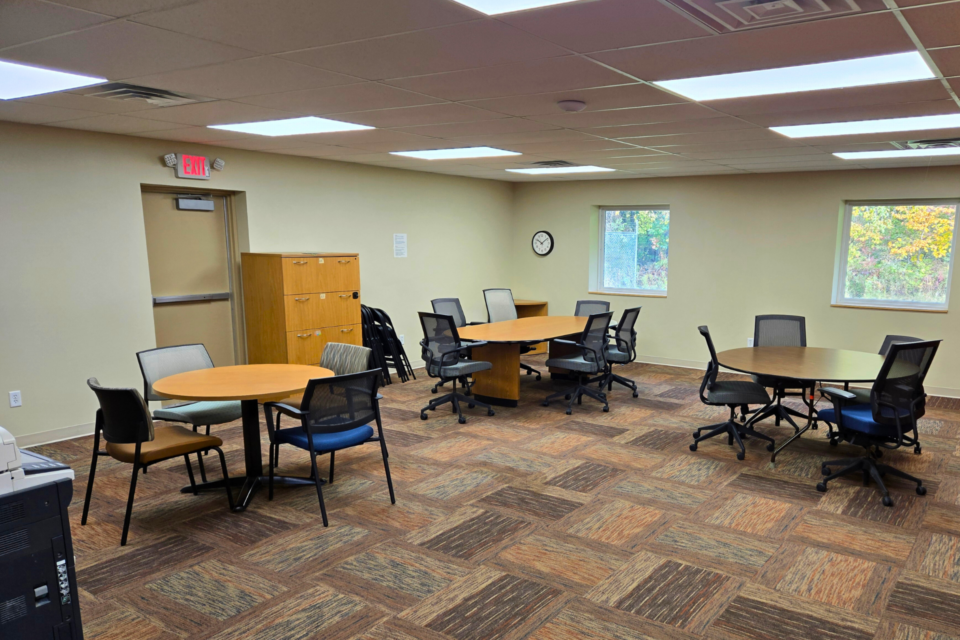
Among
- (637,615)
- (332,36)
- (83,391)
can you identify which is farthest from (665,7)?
(83,391)

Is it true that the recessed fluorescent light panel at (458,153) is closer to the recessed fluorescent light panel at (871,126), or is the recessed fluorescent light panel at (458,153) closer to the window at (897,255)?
the recessed fluorescent light panel at (871,126)

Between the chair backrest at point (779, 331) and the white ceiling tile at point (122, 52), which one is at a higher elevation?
the white ceiling tile at point (122, 52)

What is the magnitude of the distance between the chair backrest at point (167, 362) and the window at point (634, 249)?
565 centimetres

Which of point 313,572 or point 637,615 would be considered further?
point 313,572

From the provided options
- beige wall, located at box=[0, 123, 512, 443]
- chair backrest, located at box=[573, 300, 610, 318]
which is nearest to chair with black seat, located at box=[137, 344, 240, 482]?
beige wall, located at box=[0, 123, 512, 443]

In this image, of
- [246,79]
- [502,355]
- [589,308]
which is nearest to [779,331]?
[589,308]

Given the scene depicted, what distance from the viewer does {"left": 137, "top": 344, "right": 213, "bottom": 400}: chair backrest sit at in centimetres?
412

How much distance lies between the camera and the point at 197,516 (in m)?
3.69

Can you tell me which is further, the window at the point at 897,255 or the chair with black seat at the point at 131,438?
the window at the point at 897,255

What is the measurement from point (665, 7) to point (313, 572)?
108 inches

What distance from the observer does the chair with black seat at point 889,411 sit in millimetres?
3814

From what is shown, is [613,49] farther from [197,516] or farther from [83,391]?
[83,391]

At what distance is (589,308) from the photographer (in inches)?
298

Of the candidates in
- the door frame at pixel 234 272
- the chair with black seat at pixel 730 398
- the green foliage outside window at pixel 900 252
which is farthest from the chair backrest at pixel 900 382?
the door frame at pixel 234 272
